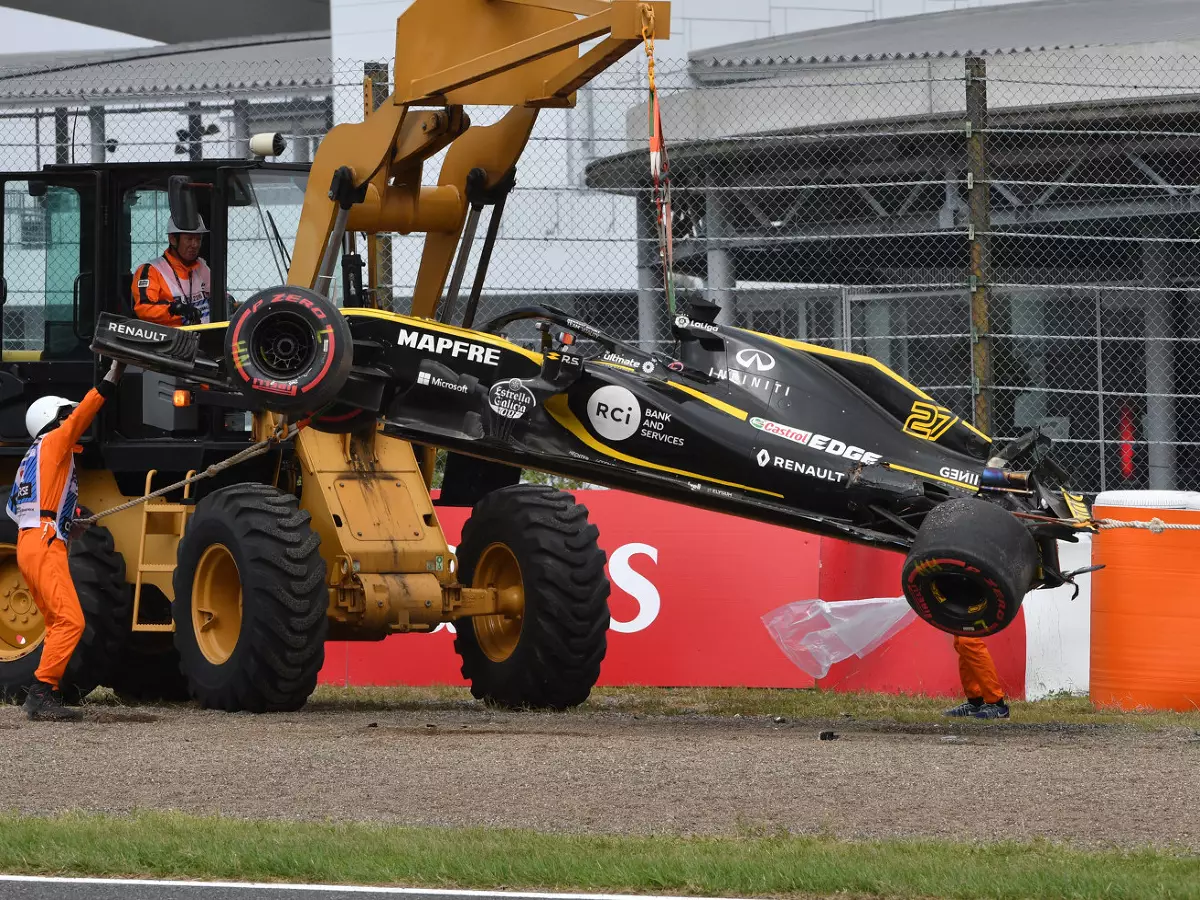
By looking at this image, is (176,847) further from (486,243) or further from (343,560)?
(486,243)

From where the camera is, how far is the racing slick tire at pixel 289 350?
32.3 ft

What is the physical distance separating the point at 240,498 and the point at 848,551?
4.38m

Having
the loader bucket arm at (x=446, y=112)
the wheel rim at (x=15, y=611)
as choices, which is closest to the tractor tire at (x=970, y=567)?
the loader bucket arm at (x=446, y=112)

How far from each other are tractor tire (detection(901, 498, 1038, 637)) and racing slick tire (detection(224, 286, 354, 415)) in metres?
2.89

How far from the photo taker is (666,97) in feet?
56.7

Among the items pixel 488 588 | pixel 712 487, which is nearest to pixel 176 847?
pixel 712 487

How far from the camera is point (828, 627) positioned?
41.8 ft

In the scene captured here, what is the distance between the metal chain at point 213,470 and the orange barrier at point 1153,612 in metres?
4.90

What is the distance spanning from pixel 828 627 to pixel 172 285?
4.49 metres

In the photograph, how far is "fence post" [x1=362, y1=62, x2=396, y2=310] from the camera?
1207 centimetres

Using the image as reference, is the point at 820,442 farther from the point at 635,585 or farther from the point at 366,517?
the point at 635,585

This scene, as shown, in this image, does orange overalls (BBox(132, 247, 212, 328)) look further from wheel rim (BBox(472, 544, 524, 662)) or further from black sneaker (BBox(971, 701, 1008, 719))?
black sneaker (BBox(971, 701, 1008, 719))

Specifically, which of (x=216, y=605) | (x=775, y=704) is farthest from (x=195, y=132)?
(x=775, y=704)

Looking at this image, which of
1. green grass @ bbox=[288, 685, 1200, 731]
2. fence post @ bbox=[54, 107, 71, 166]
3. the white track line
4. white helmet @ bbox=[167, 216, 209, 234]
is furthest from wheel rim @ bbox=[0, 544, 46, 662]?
the white track line
